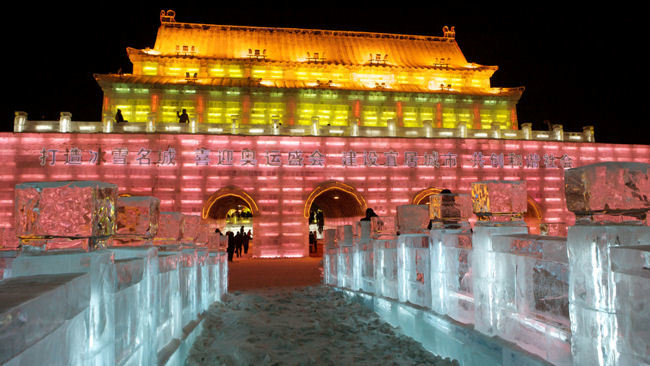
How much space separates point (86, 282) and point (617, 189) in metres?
2.65

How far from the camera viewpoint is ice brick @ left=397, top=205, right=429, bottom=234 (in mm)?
5551

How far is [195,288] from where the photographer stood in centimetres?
507

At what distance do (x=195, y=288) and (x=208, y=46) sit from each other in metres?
22.2

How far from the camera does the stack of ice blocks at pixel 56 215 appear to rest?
1865mm

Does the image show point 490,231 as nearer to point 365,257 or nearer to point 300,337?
point 300,337

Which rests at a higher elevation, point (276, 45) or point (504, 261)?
point (276, 45)

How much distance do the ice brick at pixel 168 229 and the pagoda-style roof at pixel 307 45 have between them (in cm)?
2105

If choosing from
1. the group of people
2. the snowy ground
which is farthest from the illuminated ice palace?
the group of people

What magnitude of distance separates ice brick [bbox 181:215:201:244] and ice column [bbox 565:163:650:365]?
11.8 ft

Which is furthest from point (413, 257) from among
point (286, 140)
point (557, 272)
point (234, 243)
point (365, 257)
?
point (234, 243)


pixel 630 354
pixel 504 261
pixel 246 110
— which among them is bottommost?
pixel 630 354

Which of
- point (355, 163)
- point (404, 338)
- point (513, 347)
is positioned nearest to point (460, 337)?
point (513, 347)

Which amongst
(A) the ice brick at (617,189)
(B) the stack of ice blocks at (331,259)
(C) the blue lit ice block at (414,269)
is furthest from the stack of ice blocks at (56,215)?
(B) the stack of ice blocks at (331,259)

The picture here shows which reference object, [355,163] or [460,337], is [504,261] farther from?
[355,163]
